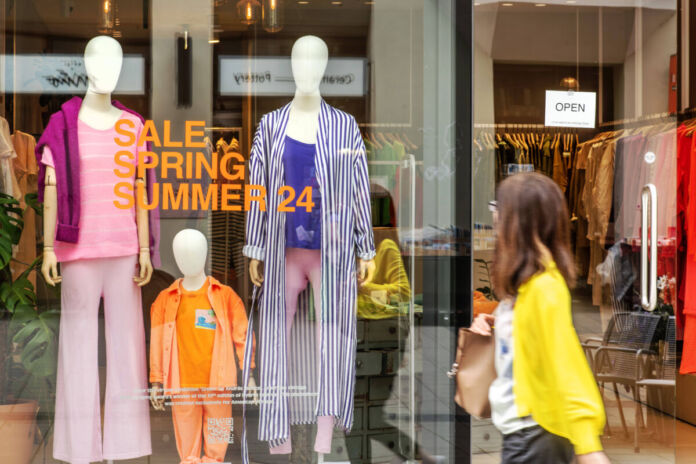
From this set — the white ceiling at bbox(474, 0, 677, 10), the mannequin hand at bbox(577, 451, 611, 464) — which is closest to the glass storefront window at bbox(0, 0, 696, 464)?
the white ceiling at bbox(474, 0, 677, 10)

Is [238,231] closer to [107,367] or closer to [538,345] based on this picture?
[107,367]

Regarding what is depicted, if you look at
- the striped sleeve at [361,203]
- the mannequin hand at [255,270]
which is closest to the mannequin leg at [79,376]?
the mannequin hand at [255,270]

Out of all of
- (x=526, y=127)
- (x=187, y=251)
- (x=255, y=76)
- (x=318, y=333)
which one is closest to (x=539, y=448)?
(x=318, y=333)

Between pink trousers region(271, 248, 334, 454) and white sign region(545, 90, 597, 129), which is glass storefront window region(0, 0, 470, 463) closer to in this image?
pink trousers region(271, 248, 334, 454)

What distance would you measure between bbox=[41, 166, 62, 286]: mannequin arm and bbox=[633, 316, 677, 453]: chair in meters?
2.94

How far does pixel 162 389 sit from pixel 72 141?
1.14 meters

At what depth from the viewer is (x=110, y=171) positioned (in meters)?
3.60

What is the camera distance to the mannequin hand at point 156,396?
3.65 meters

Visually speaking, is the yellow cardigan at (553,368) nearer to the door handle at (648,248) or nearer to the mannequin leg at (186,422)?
the mannequin leg at (186,422)

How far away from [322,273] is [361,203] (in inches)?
14.1

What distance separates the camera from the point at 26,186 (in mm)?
3623

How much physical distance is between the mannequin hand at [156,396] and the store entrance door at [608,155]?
1847 mm

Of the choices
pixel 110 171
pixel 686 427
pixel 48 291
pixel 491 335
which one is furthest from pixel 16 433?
pixel 686 427

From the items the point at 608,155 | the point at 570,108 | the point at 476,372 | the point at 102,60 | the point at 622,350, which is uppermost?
the point at 102,60
